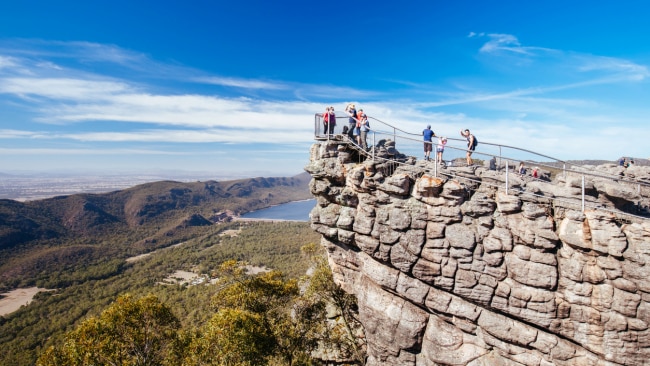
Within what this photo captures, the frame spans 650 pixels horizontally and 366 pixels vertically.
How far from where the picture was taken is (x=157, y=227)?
488 feet

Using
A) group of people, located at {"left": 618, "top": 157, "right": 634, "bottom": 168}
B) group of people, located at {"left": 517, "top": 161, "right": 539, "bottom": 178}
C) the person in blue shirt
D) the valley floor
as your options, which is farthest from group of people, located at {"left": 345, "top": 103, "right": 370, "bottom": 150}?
the valley floor

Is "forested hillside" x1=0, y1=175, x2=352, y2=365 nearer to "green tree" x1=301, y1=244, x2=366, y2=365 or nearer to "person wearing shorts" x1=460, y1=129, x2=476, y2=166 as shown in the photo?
"green tree" x1=301, y1=244, x2=366, y2=365

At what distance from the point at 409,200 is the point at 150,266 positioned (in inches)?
3871

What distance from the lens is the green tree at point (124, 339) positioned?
1417 centimetres

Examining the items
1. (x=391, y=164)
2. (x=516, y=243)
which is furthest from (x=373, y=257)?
(x=516, y=243)

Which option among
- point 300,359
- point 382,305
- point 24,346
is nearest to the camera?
point 382,305

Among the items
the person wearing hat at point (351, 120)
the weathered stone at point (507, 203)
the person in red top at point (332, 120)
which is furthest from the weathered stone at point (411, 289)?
the person in red top at point (332, 120)

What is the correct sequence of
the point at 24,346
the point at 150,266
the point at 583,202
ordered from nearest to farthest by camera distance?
the point at 583,202 < the point at 24,346 < the point at 150,266

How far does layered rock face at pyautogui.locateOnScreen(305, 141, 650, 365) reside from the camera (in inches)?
463

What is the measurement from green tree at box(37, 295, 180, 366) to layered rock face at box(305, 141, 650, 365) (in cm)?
1107

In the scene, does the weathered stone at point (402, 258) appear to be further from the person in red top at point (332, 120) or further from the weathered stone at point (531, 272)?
the person in red top at point (332, 120)

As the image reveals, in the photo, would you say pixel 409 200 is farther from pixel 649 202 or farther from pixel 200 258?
pixel 200 258

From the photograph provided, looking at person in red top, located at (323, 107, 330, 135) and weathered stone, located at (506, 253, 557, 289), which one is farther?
person in red top, located at (323, 107, 330, 135)

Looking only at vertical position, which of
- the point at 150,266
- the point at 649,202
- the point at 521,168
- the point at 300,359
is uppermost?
the point at 521,168
